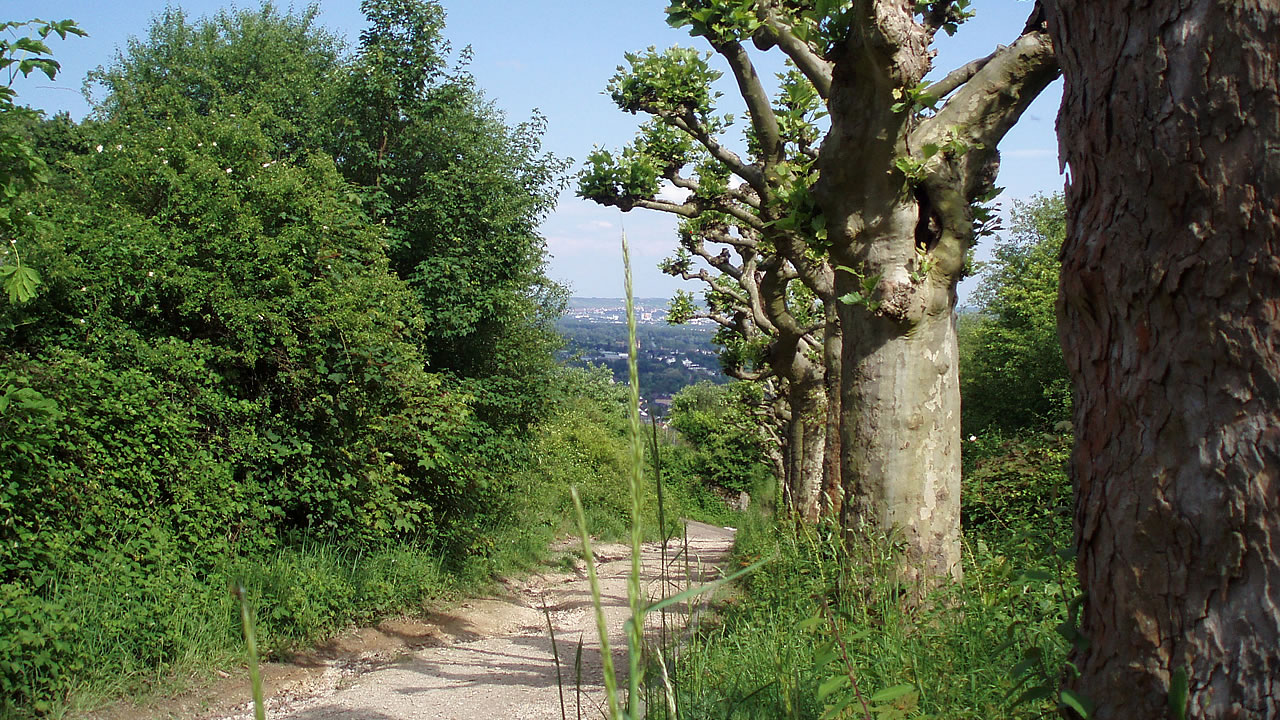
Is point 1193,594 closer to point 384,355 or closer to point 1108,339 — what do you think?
point 1108,339

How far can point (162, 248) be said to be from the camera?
894cm

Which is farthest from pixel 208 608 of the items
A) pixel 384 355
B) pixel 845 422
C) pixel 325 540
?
pixel 845 422

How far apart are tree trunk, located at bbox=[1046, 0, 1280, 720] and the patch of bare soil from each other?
2941 mm

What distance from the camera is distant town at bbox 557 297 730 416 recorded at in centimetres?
→ 101

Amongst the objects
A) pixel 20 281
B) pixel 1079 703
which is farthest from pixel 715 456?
pixel 1079 703

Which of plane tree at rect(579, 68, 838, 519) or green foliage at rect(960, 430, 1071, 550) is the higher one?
plane tree at rect(579, 68, 838, 519)

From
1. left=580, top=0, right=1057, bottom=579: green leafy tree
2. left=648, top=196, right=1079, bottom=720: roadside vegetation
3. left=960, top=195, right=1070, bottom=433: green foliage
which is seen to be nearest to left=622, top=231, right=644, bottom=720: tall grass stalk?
left=648, top=196, right=1079, bottom=720: roadside vegetation

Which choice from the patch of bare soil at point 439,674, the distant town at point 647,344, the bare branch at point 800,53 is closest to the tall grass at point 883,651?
the distant town at point 647,344

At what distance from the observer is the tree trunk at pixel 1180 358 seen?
1781mm

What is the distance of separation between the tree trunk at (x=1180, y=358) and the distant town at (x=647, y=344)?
3.59 feet

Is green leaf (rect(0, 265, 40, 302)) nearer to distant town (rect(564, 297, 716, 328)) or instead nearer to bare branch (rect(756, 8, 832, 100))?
distant town (rect(564, 297, 716, 328))

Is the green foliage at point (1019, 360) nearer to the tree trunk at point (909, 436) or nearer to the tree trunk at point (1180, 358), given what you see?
the tree trunk at point (909, 436)

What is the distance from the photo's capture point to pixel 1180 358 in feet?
6.19

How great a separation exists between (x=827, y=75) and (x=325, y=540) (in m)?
7.65
